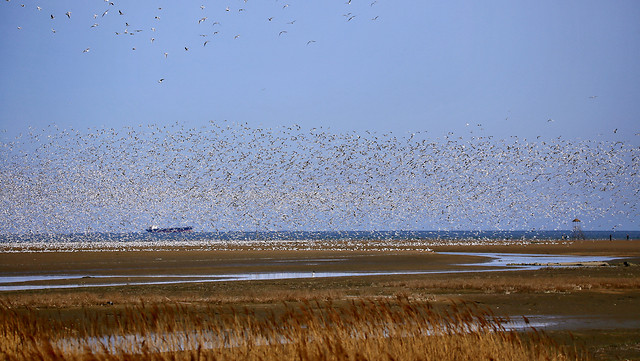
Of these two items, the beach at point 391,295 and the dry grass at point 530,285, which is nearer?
the beach at point 391,295

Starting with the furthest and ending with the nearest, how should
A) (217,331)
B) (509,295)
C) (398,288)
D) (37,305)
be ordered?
(398,288)
(509,295)
(37,305)
(217,331)

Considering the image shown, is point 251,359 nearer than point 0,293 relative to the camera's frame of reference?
Yes

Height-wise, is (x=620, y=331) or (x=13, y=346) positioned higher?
(x=13, y=346)

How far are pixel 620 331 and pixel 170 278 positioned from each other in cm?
3204

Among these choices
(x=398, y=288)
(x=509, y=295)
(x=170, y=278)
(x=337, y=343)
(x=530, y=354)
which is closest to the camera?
(x=337, y=343)

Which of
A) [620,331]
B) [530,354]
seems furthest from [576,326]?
[530,354]

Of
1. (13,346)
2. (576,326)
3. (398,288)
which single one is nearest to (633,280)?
(398,288)

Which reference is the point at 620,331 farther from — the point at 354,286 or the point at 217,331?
the point at 354,286

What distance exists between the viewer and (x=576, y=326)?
67.8ft

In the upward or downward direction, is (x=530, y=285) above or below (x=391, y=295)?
above

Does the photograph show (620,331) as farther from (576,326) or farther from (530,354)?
(530,354)

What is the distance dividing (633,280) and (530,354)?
24450mm

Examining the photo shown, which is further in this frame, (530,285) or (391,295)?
(530,285)

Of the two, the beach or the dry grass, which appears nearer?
the beach
